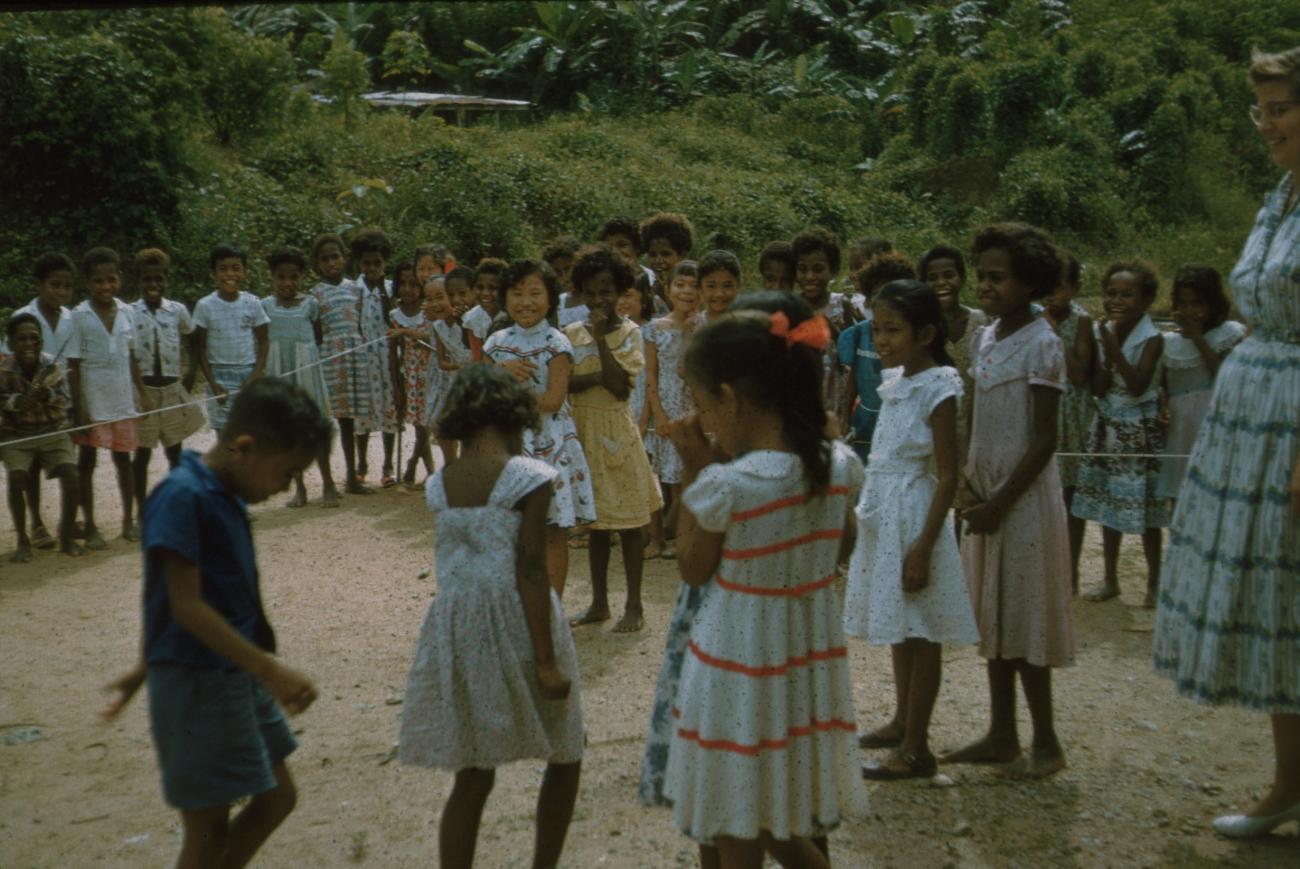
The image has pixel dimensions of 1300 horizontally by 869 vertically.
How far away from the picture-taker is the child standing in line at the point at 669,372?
598cm

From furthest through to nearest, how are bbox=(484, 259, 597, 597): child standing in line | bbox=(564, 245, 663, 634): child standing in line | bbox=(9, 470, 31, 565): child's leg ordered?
bbox=(9, 470, 31, 565): child's leg → bbox=(564, 245, 663, 634): child standing in line → bbox=(484, 259, 597, 597): child standing in line

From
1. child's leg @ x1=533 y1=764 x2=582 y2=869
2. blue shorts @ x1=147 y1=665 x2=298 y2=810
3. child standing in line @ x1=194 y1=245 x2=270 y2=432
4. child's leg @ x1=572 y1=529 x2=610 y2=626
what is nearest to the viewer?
blue shorts @ x1=147 y1=665 x2=298 y2=810

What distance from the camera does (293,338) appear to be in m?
8.03

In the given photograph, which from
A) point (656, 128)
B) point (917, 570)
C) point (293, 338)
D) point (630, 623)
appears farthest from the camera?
point (656, 128)

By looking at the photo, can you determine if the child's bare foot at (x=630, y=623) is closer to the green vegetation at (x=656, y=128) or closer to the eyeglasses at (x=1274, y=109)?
the eyeglasses at (x=1274, y=109)

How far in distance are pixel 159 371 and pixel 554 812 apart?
5.11 meters

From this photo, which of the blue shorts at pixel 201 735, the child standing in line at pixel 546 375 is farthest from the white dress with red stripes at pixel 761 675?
the child standing in line at pixel 546 375

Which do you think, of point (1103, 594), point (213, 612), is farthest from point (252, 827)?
point (1103, 594)

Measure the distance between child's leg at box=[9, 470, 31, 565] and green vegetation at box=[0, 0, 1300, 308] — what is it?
7.22 metres

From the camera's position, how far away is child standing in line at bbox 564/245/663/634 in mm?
5199

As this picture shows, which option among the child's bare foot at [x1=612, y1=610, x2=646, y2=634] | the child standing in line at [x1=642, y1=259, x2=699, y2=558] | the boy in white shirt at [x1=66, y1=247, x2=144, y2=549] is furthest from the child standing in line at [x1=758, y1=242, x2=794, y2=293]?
the boy in white shirt at [x1=66, y1=247, x2=144, y2=549]

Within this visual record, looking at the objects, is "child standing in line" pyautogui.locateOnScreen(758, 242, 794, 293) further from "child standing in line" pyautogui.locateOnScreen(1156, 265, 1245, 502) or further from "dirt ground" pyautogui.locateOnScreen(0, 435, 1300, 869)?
"child standing in line" pyautogui.locateOnScreen(1156, 265, 1245, 502)

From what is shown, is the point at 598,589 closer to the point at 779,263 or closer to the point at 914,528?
the point at 779,263

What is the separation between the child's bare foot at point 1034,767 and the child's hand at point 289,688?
2179 millimetres
